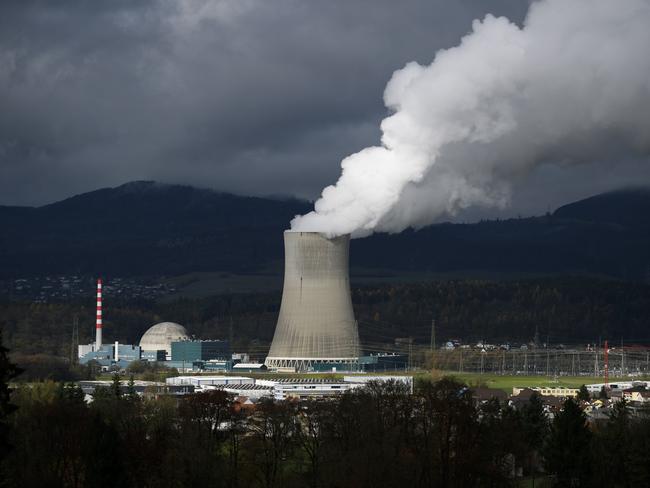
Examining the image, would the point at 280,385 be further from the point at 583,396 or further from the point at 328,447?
the point at 328,447

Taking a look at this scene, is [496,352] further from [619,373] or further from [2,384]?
[2,384]

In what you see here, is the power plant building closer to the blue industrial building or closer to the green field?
the blue industrial building

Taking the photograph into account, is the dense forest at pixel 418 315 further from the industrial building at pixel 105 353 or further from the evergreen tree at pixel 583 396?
the evergreen tree at pixel 583 396

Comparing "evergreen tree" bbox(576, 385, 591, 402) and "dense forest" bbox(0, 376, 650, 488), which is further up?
"evergreen tree" bbox(576, 385, 591, 402)

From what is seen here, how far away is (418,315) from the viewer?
118250 millimetres

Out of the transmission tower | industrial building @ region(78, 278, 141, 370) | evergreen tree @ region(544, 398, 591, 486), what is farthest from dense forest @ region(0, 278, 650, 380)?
evergreen tree @ region(544, 398, 591, 486)

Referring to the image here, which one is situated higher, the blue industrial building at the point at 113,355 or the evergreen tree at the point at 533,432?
the blue industrial building at the point at 113,355

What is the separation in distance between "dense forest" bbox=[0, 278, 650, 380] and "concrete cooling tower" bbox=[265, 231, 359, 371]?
29112 mm

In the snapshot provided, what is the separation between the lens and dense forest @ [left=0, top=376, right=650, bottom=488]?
29625mm

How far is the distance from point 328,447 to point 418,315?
8550 cm

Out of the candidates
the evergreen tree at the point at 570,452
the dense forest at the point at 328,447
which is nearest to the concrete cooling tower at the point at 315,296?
the dense forest at the point at 328,447

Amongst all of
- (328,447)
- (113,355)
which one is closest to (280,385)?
(328,447)

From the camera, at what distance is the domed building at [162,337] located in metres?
95.1

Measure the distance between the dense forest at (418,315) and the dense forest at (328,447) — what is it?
5721 cm
